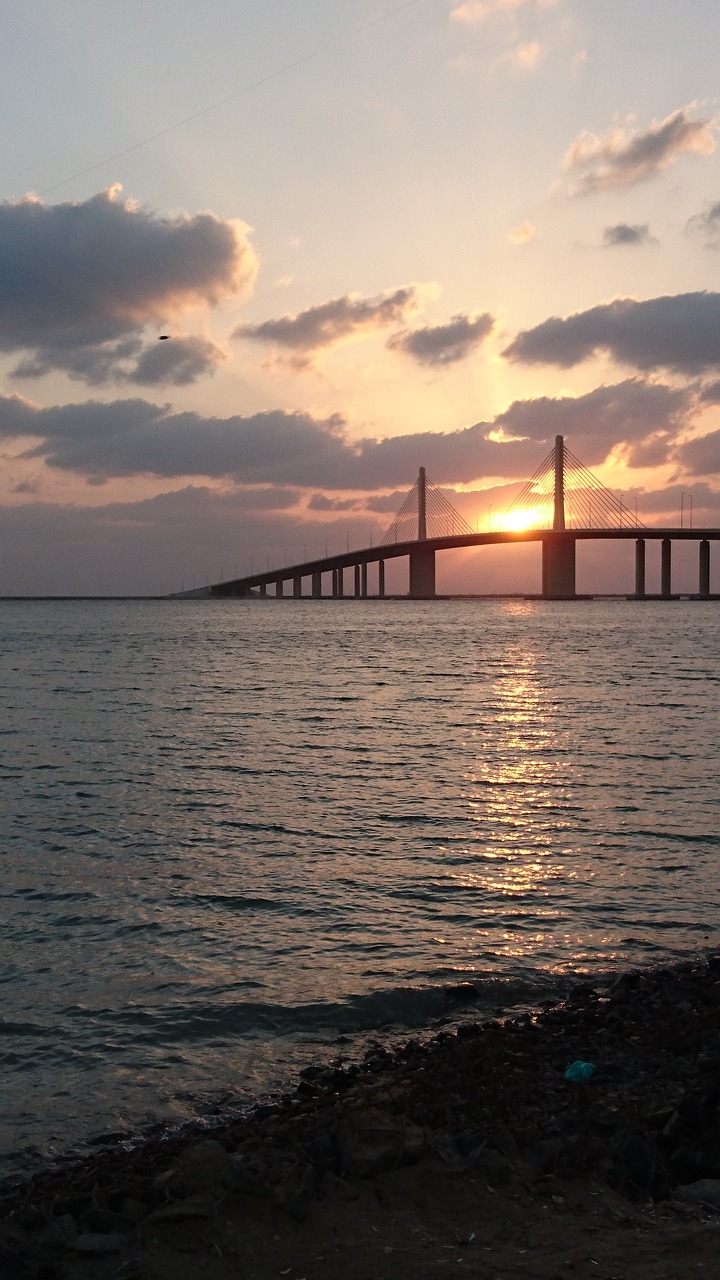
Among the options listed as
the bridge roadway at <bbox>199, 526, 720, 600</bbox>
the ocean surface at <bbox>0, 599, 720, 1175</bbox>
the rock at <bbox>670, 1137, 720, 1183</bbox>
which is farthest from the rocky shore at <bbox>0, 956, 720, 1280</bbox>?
the bridge roadway at <bbox>199, 526, 720, 600</bbox>

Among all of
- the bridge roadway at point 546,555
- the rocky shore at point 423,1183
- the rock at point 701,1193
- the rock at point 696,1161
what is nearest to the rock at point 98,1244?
the rocky shore at point 423,1183

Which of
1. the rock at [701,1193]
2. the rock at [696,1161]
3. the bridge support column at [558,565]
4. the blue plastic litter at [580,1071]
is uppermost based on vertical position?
the bridge support column at [558,565]

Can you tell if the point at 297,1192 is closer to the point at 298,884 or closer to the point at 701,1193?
the point at 701,1193

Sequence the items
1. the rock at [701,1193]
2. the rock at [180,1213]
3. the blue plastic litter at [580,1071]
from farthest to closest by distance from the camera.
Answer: the blue plastic litter at [580,1071]
the rock at [701,1193]
the rock at [180,1213]

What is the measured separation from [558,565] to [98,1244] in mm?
107148

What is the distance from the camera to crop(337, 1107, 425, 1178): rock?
167 inches

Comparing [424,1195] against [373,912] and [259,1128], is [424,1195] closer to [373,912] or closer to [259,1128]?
[259,1128]

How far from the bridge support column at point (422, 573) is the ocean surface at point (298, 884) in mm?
90983

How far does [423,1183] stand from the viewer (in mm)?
4141

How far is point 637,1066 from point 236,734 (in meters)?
16.4

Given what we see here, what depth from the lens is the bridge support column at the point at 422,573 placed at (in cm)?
11500

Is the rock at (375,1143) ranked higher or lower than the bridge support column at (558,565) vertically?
lower

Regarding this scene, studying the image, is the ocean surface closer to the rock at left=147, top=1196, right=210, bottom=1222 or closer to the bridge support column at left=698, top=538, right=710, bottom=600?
the rock at left=147, top=1196, right=210, bottom=1222

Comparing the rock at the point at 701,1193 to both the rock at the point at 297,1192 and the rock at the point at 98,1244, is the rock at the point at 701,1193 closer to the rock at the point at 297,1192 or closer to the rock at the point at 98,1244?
the rock at the point at 297,1192
